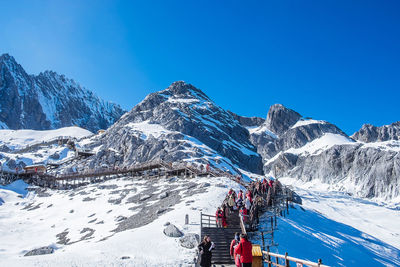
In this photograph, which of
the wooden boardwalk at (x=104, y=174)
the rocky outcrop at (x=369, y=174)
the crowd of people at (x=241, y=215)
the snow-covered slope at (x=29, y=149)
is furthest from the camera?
the rocky outcrop at (x=369, y=174)

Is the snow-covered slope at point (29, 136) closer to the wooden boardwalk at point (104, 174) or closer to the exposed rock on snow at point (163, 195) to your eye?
the wooden boardwalk at point (104, 174)

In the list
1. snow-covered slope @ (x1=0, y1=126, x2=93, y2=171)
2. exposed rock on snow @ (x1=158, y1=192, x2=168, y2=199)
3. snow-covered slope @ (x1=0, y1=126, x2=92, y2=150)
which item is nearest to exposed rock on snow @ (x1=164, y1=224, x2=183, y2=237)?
exposed rock on snow @ (x1=158, y1=192, x2=168, y2=199)

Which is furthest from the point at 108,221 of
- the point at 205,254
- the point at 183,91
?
the point at 183,91

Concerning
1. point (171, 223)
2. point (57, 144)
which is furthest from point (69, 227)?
point (57, 144)

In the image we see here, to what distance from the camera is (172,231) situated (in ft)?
65.6

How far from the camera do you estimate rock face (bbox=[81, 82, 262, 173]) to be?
96.8 metres

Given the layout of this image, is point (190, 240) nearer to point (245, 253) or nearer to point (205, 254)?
point (205, 254)

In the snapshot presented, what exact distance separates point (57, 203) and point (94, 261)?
37245 mm

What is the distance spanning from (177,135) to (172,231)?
300 feet

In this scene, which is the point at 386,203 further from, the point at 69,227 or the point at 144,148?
the point at 69,227

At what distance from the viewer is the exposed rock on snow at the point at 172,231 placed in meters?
19.8

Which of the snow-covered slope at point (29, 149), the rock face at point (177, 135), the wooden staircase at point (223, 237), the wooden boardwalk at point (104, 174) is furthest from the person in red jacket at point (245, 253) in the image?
the rock face at point (177, 135)

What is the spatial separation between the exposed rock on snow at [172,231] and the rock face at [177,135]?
207 ft

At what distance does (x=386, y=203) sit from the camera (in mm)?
141750
